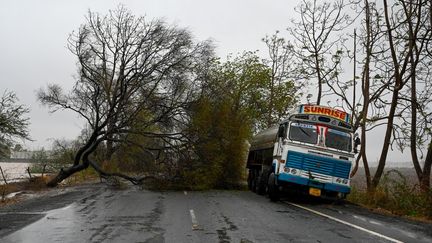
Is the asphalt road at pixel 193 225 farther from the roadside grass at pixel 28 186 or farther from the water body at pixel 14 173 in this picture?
the water body at pixel 14 173

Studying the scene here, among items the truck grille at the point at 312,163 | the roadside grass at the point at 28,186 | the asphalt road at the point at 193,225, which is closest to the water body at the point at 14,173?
the roadside grass at the point at 28,186

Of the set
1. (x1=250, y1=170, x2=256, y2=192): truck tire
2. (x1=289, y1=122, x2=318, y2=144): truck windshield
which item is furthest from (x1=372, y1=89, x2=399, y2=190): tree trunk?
(x1=250, y1=170, x2=256, y2=192): truck tire

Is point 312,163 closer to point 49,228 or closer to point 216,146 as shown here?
point 216,146

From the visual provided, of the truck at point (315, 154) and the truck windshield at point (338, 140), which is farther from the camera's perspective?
the truck windshield at point (338, 140)

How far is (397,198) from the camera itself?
58.9ft

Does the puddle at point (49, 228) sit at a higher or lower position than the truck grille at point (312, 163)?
lower

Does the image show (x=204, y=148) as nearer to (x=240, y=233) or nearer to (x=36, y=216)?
(x=36, y=216)

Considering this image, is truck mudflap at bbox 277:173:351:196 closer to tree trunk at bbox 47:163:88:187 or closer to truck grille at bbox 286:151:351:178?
truck grille at bbox 286:151:351:178

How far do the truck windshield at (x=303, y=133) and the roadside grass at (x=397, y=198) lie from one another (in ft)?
10.9

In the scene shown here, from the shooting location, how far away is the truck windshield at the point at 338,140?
1919 cm

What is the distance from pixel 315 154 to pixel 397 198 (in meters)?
3.24

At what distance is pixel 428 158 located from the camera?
20266mm

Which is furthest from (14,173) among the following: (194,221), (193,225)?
(193,225)

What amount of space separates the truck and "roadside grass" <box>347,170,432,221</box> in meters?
1.34
